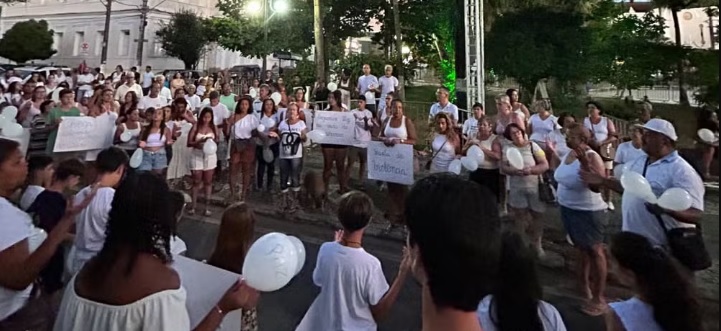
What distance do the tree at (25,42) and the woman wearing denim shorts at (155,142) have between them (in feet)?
107

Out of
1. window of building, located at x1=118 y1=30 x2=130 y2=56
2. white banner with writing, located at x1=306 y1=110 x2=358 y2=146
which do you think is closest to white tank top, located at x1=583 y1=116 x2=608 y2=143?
white banner with writing, located at x1=306 y1=110 x2=358 y2=146

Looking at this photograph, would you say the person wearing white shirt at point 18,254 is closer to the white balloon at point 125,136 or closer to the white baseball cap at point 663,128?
the white baseball cap at point 663,128

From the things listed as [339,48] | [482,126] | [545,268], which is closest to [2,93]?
[482,126]

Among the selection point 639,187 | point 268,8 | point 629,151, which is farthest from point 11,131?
point 268,8

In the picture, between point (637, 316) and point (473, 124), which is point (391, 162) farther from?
point (637, 316)

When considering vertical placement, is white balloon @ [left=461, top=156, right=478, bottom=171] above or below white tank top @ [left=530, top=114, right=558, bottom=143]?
below

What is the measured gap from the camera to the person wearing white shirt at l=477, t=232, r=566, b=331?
2174 millimetres

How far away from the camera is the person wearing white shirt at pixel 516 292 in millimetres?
2174

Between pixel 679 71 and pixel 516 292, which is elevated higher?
pixel 679 71

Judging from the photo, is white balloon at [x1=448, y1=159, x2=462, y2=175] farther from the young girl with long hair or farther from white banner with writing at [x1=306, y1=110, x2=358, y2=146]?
the young girl with long hair

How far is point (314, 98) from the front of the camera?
17062 mm

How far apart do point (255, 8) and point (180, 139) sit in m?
18.8

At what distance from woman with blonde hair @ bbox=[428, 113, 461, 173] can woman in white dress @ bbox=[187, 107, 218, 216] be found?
3323 millimetres

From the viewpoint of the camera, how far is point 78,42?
151 feet
